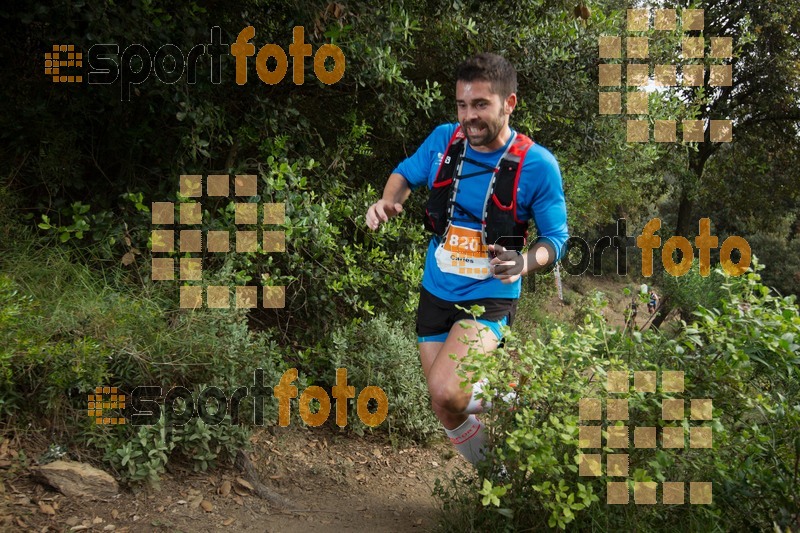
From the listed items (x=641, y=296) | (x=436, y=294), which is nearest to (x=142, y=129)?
(x=436, y=294)

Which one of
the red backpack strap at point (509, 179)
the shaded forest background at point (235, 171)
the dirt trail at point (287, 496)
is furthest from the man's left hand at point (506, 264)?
the dirt trail at point (287, 496)

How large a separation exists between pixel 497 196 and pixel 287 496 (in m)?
2.75

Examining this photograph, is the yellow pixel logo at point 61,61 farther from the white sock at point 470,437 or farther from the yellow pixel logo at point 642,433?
the yellow pixel logo at point 642,433

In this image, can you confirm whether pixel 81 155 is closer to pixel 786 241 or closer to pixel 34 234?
pixel 34 234

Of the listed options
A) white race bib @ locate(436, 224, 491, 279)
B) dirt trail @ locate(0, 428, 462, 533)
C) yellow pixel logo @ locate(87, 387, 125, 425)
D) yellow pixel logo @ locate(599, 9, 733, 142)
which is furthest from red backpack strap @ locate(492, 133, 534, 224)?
yellow pixel logo @ locate(599, 9, 733, 142)

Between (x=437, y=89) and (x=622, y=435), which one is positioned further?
(x=437, y=89)

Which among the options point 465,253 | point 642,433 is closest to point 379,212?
point 465,253

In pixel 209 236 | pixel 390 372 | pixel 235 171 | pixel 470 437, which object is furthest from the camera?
pixel 390 372

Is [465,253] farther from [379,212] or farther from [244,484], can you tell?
[244,484]

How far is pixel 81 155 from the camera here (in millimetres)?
5727

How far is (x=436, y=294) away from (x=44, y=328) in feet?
8.41

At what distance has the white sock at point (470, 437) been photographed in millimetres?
3938

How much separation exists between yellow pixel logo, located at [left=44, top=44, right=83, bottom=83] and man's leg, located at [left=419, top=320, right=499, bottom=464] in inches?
146

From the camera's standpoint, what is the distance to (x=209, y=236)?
5.62m
